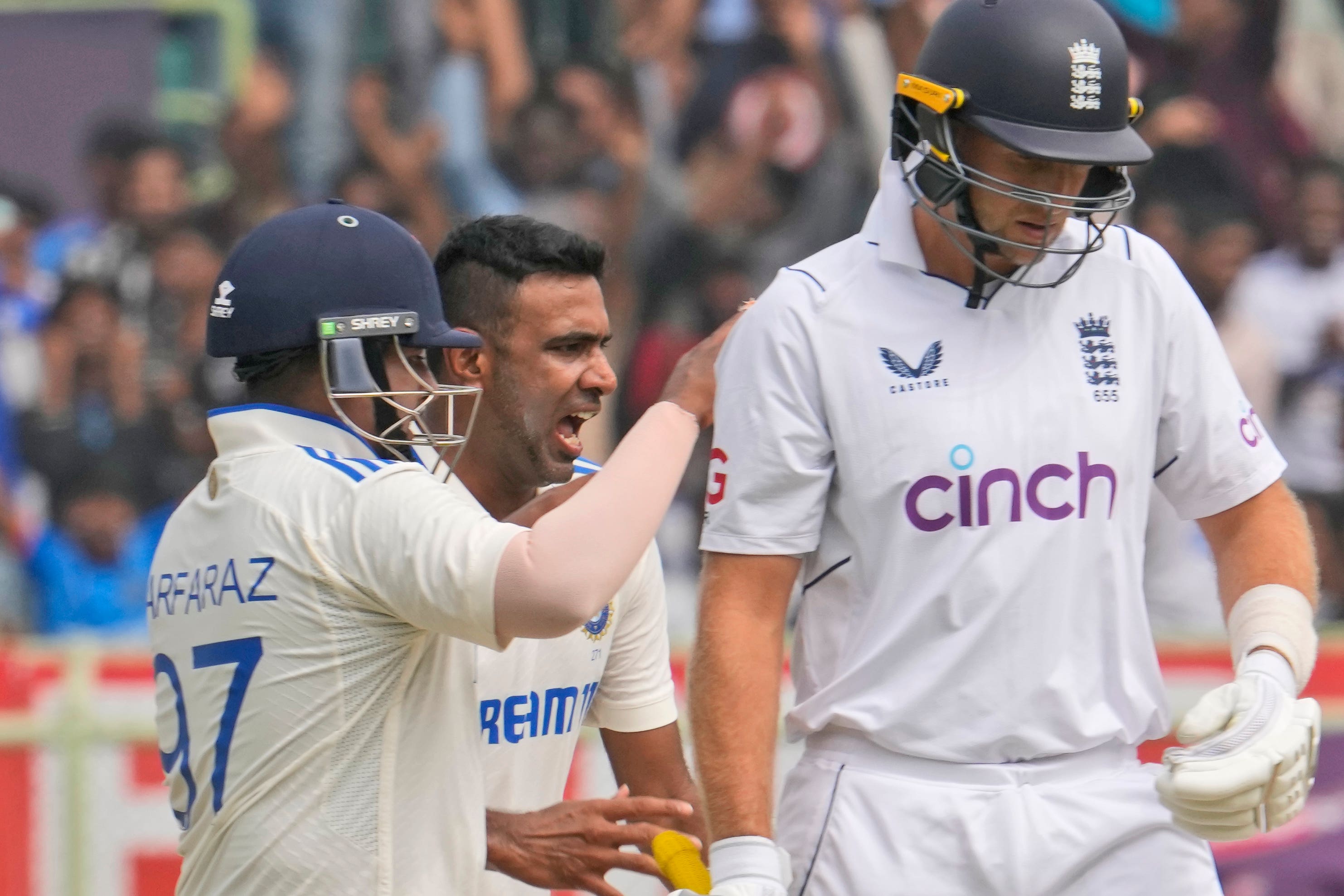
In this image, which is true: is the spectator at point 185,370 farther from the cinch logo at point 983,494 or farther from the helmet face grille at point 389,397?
→ the cinch logo at point 983,494

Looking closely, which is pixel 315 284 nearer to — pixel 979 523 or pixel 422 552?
pixel 422 552

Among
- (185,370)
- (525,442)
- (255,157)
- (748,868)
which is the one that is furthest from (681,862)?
(255,157)

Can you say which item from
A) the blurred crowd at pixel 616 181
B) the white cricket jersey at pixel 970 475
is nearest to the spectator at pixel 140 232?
the blurred crowd at pixel 616 181

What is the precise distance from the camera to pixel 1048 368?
2.92m

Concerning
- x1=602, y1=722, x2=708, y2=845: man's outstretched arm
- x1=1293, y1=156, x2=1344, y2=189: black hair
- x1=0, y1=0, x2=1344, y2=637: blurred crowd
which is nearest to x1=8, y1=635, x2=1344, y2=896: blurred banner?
x1=602, y1=722, x2=708, y2=845: man's outstretched arm

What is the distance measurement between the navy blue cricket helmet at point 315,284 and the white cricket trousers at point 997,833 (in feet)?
3.28

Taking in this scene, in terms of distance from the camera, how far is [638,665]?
3.56m

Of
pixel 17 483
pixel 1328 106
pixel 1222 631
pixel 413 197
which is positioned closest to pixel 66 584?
pixel 17 483

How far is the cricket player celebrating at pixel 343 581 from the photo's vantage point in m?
2.50

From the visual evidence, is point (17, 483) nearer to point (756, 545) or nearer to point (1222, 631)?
point (1222, 631)

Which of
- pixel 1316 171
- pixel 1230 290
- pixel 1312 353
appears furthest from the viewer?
pixel 1316 171

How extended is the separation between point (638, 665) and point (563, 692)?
0.27 meters

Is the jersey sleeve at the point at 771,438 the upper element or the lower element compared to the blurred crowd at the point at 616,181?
upper

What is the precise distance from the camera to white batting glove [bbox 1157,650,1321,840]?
258 centimetres
